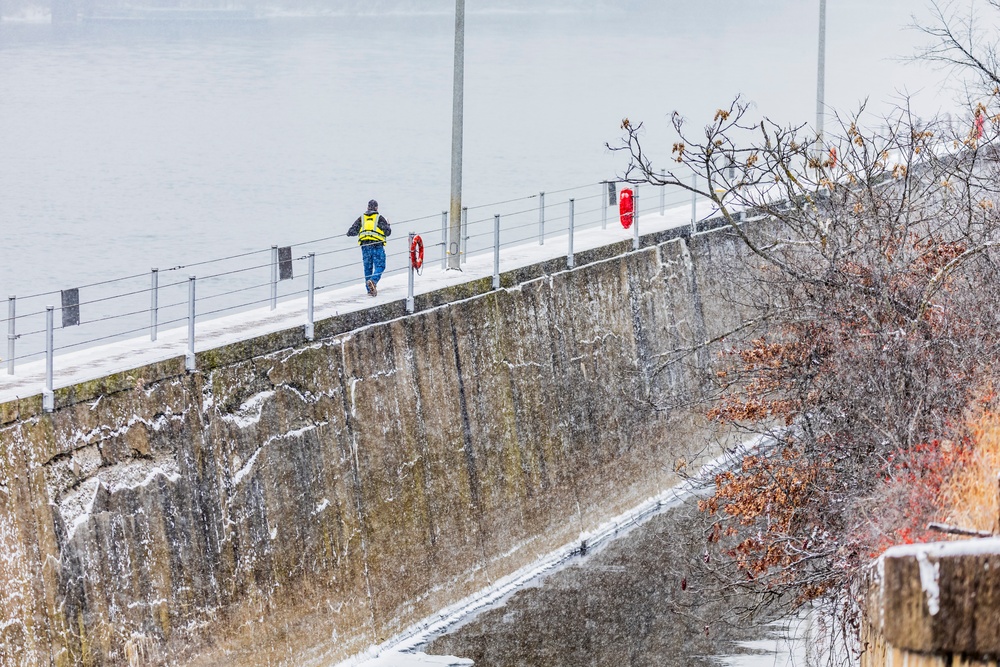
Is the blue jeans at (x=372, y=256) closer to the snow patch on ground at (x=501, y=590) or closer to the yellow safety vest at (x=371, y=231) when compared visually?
the yellow safety vest at (x=371, y=231)

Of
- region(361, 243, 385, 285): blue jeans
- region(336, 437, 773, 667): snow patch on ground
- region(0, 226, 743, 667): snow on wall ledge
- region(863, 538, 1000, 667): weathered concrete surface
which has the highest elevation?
region(863, 538, 1000, 667): weathered concrete surface

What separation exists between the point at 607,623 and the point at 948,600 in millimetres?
12548

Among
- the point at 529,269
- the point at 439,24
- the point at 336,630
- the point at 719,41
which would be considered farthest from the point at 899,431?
the point at 439,24

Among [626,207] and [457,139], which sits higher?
[457,139]

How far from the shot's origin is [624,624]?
15.6m

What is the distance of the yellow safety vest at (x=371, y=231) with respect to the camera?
55.4 feet

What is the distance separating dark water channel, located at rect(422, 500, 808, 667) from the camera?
47.9ft

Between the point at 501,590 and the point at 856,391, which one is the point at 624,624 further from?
the point at 856,391

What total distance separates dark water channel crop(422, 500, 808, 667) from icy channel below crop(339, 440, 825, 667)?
0.01 metres

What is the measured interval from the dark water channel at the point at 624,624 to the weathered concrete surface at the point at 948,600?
33.2 ft

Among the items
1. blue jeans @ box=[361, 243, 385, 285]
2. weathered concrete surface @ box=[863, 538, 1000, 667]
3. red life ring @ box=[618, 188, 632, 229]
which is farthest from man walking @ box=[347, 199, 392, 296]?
weathered concrete surface @ box=[863, 538, 1000, 667]

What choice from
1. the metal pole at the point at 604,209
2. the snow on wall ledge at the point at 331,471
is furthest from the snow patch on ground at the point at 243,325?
the metal pole at the point at 604,209

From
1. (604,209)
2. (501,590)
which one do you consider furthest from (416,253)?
(604,209)

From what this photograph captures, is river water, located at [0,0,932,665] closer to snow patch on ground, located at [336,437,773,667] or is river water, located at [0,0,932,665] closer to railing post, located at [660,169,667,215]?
snow patch on ground, located at [336,437,773,667]
